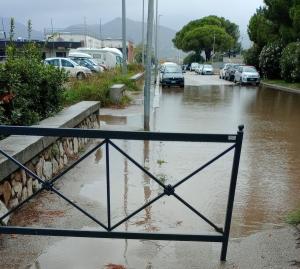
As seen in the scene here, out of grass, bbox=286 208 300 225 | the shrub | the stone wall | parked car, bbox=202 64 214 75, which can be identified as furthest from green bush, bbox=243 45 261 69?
grass, bbox=286 208 300 225

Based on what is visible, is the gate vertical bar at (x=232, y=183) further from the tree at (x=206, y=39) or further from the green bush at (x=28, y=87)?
the tree at (x=206, y=39)

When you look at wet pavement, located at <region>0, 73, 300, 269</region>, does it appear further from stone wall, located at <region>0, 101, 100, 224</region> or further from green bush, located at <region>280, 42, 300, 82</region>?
green bush, located at <region>280, 42, 300, 82</region>

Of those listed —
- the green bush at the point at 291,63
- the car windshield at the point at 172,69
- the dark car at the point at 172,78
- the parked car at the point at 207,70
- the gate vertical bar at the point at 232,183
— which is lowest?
the parked car at the point at 207,70

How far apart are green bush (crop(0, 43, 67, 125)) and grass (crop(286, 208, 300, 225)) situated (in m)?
4.08

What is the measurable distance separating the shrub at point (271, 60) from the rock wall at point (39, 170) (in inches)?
1186

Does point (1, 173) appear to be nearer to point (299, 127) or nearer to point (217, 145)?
point (217, 145)

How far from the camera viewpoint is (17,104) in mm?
7039

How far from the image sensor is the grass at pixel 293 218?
5289mm

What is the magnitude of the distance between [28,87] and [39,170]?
2025 mm

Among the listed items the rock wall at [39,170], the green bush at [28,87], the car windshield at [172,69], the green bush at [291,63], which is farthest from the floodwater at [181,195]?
the car windshield at [172,69]

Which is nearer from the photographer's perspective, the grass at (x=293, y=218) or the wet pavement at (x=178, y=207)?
the wet pavement at (x=178, y=207)

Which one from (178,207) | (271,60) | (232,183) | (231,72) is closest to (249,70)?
(271,60)

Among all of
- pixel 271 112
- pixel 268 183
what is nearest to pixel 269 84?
pixel 271 112

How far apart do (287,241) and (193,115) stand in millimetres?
11320
